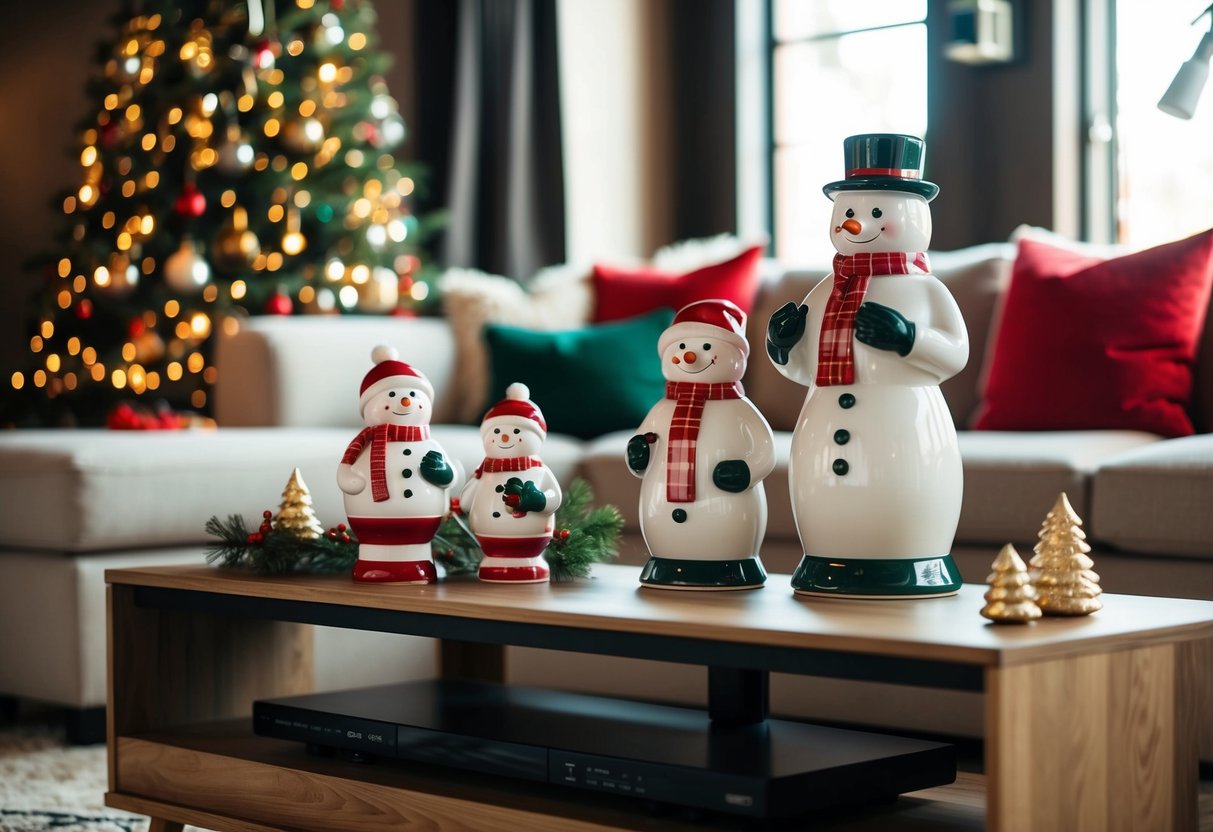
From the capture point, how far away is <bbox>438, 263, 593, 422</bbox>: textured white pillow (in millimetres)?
3551

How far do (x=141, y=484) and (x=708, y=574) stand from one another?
4.42 feet

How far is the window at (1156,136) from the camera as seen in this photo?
3836mm

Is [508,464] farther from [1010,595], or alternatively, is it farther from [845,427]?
[1010,595]

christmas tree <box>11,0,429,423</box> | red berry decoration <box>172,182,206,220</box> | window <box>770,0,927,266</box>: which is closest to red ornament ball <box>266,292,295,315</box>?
christmas tree <box>11,0,429,423</box>

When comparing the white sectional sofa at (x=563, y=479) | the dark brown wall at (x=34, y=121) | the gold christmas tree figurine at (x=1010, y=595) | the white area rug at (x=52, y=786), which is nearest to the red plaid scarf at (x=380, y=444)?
the white area rug at (x=52, y=786)

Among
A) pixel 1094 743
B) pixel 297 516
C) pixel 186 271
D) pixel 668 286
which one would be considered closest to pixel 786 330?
pixel 1094 743

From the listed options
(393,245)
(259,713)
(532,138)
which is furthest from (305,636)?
(532,138)

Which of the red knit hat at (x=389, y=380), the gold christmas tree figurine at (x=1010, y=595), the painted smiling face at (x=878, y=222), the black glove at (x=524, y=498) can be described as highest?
the painted smiling face at (x=878, y=222)

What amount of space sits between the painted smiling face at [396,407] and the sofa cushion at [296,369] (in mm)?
1696

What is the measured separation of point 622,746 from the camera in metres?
1.43

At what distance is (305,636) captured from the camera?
2049mm

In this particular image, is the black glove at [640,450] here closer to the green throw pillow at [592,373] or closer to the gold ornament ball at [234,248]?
the green throw pillow at [592,373]

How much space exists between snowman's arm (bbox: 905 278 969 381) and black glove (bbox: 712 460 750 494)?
21cm

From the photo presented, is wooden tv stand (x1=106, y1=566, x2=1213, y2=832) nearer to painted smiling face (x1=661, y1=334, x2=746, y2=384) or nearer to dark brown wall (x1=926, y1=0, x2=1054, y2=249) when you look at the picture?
painted smiling face (x1=661, y1=334, x2=746, y2=384)
